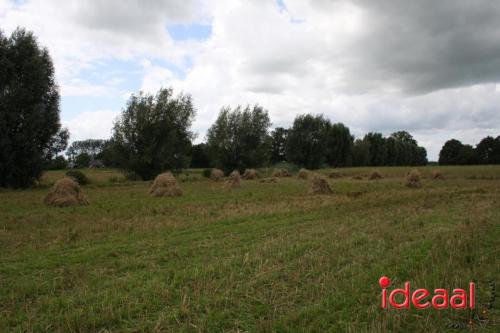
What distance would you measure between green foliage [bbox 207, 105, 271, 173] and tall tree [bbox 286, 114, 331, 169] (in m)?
16.3

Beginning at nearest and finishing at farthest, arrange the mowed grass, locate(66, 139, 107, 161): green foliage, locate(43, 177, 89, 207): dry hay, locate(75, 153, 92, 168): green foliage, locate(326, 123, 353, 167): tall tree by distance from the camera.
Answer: the mowed grass → locate(43, 177, 89, 207): dry hay → locate(326, 123, 353, 167): tall tree → locate(75, 153, 92, 168): green foliage → locate(66, 139, 107, 161): green foliage

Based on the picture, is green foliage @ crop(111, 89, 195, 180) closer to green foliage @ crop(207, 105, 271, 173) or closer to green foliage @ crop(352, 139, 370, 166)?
green foliage @ crop(207, 105, 271, 173)

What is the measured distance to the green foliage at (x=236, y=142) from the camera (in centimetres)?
5616

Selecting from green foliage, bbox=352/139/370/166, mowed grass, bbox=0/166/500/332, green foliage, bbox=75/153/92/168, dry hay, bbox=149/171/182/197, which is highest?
green foliage, bbox=352/139/370/166

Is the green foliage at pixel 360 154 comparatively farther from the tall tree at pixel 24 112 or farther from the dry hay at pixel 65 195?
the dry hay at pixel 65 195

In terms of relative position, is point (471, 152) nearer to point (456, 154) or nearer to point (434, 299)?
point (456, 154)

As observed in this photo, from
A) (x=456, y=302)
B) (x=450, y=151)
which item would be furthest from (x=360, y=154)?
(x=456, y=302)

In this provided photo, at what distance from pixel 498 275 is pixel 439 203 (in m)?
9.62

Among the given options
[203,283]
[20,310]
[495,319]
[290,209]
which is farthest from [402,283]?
[290,209]

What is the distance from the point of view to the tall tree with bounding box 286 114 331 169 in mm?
72000

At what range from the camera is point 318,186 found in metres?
21.5

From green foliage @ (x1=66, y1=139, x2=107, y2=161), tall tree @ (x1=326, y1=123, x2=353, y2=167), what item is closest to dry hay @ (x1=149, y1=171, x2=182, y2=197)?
tall tree @ (x1=326, y1=123, x2=353, y2=167)

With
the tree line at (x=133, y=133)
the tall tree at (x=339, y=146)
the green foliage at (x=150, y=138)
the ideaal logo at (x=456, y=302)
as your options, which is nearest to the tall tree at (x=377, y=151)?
the tall tree at (x=339, y=146)

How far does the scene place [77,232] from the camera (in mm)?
9742
